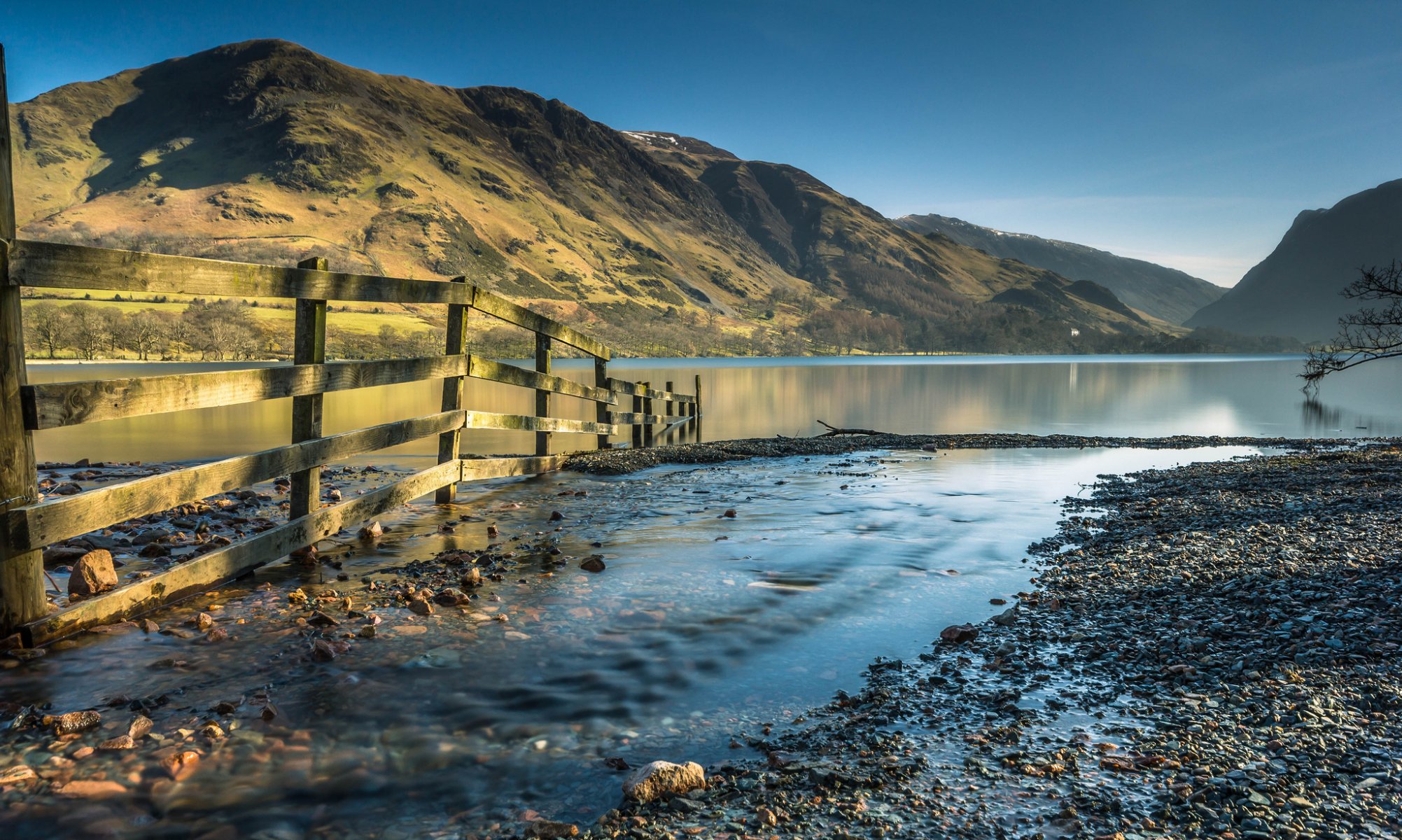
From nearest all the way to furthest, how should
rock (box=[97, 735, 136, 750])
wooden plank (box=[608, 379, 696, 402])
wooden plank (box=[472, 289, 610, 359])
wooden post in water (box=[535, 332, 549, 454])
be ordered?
rock (box=[97, 735, 136, 750])
wooden plank (box=[472, 289, 610, 359])
wooden post in water (box=[535, 332, 549, 454])
wooden plank (box=[608, 379, 696, 402])

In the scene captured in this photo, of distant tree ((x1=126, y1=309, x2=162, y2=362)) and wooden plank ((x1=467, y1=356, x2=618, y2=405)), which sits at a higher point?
distant tree ((x1=126, y1=309, x2=162, y2=362))

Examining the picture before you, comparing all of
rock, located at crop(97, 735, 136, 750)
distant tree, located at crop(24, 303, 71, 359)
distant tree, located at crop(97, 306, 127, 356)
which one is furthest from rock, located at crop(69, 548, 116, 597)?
distant tree, located at crop(97, 306, 127, 356)

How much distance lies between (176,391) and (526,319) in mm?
7216

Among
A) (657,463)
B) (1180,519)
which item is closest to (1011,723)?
(1180,519)

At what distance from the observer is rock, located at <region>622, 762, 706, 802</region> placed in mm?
3584

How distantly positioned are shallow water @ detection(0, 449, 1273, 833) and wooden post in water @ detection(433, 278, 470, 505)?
0.96 m

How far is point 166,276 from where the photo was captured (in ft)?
18.9

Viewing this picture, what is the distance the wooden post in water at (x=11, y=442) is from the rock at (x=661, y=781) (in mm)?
4145

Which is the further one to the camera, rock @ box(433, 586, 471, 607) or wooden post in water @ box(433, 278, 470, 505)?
wooden post in water @ box(433, 278, 470, 505)

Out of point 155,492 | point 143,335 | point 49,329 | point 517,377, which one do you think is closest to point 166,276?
point 155,492

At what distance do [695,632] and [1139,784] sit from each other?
3340 millimetres

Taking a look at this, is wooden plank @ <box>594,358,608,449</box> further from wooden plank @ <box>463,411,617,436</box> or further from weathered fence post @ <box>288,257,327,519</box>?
weathered fence post @ <box>288,257,327,519</box>

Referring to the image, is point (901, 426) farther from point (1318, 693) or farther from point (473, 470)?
point (1318, 693)

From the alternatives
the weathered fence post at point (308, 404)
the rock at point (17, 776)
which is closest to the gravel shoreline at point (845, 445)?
the weathered fence post at point (308, 404)
